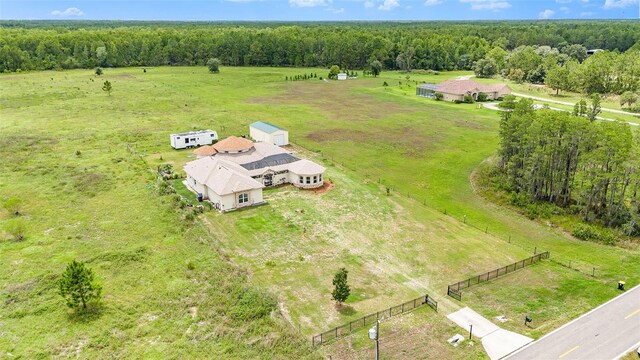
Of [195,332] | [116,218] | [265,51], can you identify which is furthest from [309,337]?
[265,51]

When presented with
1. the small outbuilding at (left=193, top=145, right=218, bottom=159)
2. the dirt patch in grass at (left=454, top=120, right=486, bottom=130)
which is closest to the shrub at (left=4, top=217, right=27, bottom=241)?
the small outbuilding at (left=193, top=145, right=218, bottom=159)

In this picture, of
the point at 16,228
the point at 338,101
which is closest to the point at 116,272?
the point at 16,228

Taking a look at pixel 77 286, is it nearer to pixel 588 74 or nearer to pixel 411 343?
pixel 411 343

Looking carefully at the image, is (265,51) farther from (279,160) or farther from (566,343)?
(566,343)

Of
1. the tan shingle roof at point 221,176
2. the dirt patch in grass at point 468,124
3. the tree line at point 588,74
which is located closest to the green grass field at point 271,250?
the tan shingle roof at point 221,176

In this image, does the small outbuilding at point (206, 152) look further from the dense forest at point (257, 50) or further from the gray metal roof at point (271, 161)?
the dense forest at point (257, 50)
